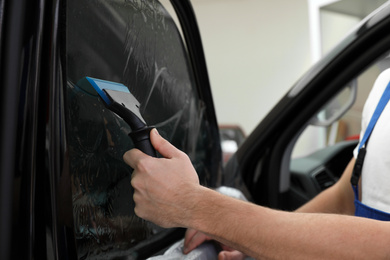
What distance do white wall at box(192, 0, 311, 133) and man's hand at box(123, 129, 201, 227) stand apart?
7770 mm

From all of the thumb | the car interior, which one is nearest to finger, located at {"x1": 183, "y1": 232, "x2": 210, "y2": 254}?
the car interior

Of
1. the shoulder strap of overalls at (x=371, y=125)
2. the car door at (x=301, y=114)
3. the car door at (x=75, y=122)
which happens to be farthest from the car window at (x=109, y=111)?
the car door at (x=301, y=114)

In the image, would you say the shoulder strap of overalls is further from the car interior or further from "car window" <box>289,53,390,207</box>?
"car window" <box>289,53,390,207</box>

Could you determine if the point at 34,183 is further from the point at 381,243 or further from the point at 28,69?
the point at 381,243

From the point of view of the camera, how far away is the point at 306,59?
8.29 m

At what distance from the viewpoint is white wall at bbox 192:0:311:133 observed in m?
8.29

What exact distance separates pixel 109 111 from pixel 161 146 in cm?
11

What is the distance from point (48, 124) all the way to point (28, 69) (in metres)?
0.07

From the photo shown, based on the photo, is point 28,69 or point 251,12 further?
point 251,12

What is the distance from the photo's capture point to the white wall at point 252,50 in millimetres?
8289

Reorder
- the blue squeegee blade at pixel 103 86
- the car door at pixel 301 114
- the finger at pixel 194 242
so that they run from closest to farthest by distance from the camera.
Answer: the blue squeegee blade at pixel 103 86 < the finger at pixel 194 242 < the car door at pixel 301 114

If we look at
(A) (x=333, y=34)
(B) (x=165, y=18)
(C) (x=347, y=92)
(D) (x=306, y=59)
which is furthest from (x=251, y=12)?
(B) (x=165, y=18)

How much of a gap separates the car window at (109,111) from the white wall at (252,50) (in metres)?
7.61

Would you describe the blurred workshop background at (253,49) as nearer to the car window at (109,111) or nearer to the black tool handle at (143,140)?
the car window at (109,111)
